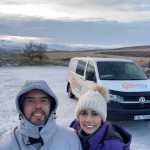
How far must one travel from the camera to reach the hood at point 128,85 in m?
11.2

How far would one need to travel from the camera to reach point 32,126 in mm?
2830

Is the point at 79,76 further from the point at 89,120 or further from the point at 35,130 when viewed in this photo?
the point at 35,130

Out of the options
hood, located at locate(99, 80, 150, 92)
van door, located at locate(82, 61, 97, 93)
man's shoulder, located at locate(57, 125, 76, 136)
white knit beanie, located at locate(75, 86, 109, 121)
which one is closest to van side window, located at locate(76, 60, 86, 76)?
van door, located at locate(82, 61, 97, 93)

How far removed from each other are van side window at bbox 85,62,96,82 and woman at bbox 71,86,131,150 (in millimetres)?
8875

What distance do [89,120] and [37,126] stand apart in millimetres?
633

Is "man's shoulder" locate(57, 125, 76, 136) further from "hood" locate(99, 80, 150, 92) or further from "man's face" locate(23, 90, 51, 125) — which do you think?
"hood" locate(99, 80, 150, 92)

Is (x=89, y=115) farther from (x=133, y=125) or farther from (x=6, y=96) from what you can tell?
(x=6, y=96)

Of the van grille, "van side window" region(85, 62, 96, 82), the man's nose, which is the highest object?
the man's nose

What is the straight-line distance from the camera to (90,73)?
1293 cm

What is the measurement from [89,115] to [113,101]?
7.57 m

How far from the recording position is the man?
2.84m

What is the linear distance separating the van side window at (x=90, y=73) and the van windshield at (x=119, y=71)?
0.64 ft

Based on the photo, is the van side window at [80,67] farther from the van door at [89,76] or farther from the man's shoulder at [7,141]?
the man's shoulder at [7,141]

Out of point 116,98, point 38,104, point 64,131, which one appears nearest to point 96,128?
point 64,131
